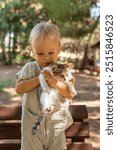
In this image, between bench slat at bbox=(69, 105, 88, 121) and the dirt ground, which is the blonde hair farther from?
the dirt ground

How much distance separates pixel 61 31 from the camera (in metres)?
12.2

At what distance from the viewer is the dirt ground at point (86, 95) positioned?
534cm

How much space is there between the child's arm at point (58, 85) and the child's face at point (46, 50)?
8 cm

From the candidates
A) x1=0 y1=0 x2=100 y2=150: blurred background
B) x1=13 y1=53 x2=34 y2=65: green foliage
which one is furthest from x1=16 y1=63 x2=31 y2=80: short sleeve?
x1=13 y1=53 x2=34 y2=65: green foliage

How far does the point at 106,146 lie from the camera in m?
1.94

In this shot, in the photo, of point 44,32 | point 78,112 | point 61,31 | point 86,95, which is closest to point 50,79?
point 44,32

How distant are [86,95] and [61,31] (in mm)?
4114

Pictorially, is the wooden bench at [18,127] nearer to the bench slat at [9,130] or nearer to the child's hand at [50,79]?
the bench slat at [9,130]

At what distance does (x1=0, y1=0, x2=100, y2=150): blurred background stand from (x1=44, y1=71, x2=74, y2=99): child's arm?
763cm

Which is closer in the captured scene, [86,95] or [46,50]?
[46,50]

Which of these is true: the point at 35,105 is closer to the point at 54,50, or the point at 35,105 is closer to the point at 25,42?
the point at 54,50

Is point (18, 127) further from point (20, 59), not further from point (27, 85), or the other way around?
point (20, 59)

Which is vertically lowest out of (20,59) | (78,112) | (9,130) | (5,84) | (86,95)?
(86,95)

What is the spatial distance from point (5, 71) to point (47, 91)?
410 inches
